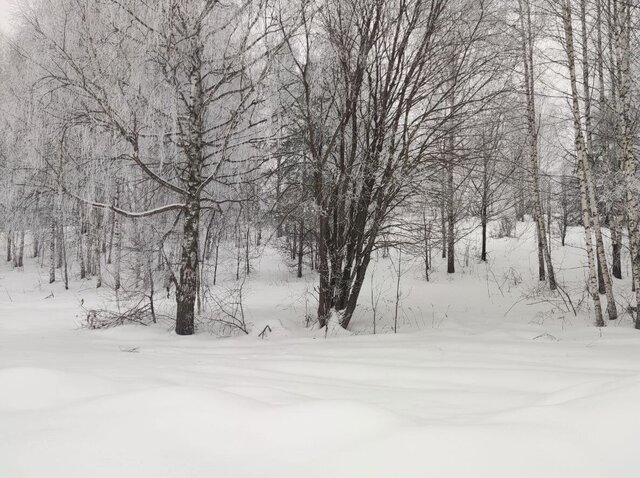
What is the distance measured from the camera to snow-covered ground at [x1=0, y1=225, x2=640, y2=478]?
1796 mm

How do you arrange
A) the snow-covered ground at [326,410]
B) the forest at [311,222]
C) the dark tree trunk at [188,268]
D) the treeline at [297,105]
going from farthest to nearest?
the dark tree trunk at [188,268], the treeline at [297,105], the forest at [311,222], the snow-covered ground at [326,410]

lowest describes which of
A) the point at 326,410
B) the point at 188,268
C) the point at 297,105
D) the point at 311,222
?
the point at 326,410

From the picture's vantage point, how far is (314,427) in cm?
214

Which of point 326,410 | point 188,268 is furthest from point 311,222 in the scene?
point 326,410

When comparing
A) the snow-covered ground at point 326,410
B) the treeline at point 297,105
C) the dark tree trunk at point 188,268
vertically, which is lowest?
the snow-covered ground at point 326,410

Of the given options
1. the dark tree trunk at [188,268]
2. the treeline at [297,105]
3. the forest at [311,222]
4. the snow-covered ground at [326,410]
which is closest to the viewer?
the snow-covered ground at [326,410]

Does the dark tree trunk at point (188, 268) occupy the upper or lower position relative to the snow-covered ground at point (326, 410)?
upper

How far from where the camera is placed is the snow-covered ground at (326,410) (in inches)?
70.7

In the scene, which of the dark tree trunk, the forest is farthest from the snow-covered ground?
the dark tree trunk

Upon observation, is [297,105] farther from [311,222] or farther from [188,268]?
[188,268]

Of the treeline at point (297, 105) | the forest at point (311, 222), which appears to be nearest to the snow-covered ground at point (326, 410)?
the forest at point (311, 222)

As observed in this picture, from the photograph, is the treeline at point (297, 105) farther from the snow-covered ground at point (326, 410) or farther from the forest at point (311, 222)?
the snow-covered ground at point (326, 410)

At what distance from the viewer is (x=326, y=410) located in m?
2.26

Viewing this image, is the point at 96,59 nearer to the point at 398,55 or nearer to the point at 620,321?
the point at 398,55
